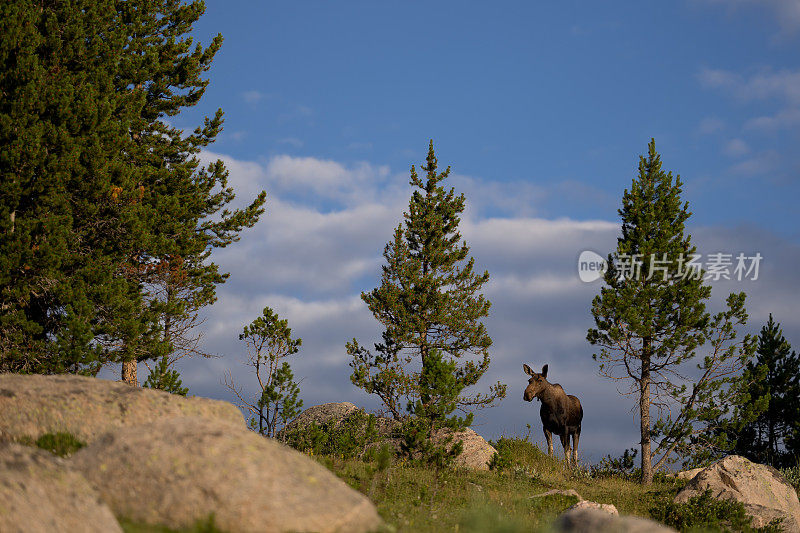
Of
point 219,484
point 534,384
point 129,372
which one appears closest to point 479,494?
point 219,484

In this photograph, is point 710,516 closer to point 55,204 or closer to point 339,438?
point 339,438

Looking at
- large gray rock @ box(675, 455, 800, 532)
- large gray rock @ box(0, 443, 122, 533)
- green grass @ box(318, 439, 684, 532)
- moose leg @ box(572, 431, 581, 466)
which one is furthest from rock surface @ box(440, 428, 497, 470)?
large gray rock @ box(0, 443, 122, 533)

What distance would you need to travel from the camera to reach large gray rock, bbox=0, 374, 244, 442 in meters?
9.73

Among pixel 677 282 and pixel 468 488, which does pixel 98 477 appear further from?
pixel 677 282

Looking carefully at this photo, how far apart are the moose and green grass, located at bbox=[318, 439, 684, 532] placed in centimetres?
146

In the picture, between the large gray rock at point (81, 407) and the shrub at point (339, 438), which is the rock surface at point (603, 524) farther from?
the shrub at point (339, 438)

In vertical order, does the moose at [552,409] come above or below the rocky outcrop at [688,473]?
above

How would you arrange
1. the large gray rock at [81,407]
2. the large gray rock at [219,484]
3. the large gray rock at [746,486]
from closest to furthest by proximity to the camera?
the large gray rock at [219,484], the large gray rock at [81,407], the large gray rock at [746,486]

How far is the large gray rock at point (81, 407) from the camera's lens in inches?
383

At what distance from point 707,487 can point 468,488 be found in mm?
7202

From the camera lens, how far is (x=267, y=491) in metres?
6.71

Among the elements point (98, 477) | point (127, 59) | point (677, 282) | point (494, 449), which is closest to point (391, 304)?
point (494, 449)

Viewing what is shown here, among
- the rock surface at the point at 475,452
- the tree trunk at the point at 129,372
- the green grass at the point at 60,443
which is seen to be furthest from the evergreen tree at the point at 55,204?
the rock surface at the point at 475,452

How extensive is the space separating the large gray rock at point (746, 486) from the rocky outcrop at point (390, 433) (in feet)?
20.5
